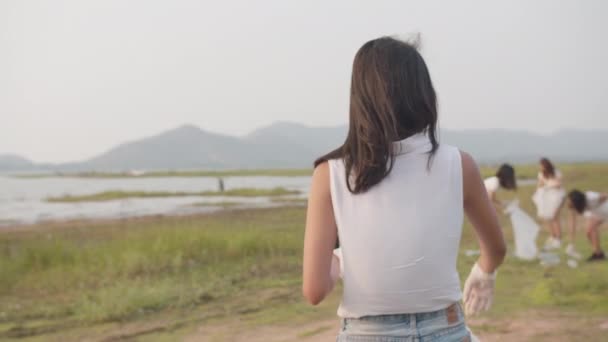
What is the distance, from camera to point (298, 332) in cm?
559

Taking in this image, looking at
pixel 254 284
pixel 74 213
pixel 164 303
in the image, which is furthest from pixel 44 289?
pixel 74 213

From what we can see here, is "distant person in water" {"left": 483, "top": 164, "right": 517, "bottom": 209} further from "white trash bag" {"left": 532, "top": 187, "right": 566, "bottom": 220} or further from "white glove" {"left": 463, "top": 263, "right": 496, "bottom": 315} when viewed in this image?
"white glove" {"left": 463, "top": 263, "right": 496, "bottom": 315}

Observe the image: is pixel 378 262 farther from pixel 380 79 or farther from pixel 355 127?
pixel 380 79

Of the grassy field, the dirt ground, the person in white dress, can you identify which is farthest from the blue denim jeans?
the person in white dress

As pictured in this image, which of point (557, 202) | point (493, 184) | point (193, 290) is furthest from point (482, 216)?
point (557, 202)

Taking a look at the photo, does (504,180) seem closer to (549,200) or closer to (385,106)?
(549,200)

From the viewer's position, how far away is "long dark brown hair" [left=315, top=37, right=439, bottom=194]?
145 cm

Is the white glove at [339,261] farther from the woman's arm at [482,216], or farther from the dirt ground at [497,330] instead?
the dirt ground at [497,330]

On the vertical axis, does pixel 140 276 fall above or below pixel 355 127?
below

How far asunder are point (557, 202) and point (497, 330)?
5913 mm

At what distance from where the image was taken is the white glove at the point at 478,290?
5.93 feet

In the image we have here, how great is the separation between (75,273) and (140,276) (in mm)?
1005

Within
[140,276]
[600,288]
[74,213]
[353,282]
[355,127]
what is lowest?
[74,213]

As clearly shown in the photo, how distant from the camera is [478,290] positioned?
1823 mm
